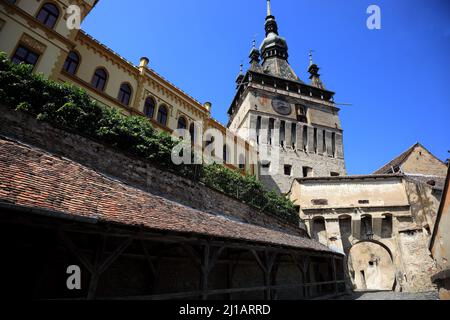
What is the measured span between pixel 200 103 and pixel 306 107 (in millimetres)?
16858

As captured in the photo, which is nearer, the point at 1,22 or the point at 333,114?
the point at 1,22

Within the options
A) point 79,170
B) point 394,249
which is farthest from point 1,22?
point 394,249

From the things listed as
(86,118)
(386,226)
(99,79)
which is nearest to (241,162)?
(386,226)

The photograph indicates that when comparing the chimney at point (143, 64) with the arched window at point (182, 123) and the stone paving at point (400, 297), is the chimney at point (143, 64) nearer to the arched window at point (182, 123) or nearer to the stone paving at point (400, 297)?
the arched window at point (182, 123)

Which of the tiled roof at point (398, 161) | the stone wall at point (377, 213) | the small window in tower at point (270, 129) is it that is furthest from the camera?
the small window in tower at point (270, 129)

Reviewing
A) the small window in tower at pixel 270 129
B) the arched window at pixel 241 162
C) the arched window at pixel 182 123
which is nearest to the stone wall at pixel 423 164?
the small window in tower at pixel 270 129

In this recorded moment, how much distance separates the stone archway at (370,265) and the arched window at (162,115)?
21963 mm

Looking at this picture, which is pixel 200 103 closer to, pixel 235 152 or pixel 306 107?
pixel 235 152

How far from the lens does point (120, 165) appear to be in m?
10.4

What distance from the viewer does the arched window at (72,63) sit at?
1521 centimetres

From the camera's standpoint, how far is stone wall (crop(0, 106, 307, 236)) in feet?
26.9

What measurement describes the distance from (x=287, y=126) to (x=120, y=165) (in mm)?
24390

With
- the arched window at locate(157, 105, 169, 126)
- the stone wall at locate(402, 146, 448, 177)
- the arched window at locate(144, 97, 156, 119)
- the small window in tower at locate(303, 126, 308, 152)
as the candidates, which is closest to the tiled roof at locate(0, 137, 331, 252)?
the arched window at locate(144, 97, 156, 119)

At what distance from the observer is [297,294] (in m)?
13.6
